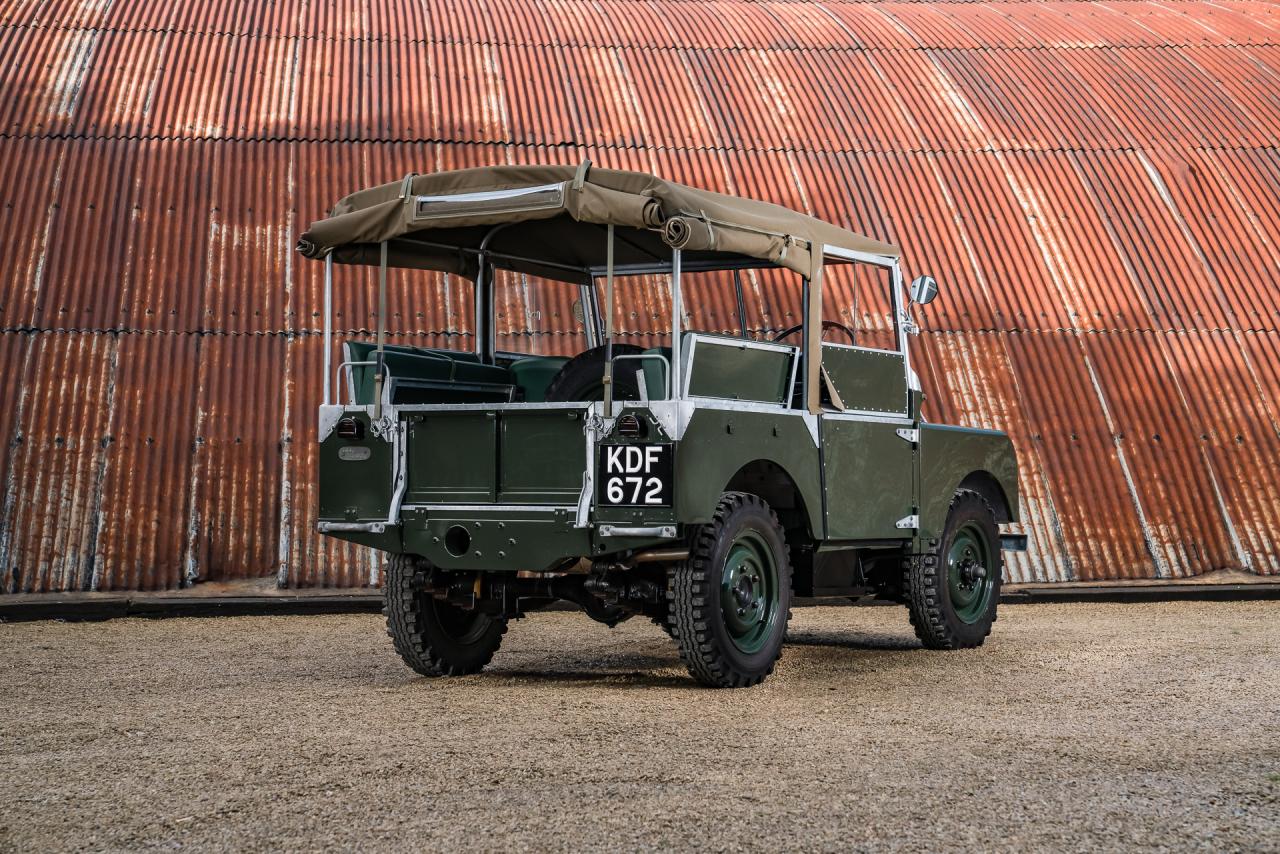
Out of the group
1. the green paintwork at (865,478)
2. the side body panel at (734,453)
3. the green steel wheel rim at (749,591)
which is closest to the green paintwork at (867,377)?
the green paintwork at (865,478)

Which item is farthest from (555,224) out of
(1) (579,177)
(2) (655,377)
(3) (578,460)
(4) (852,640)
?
(4) (852,640)

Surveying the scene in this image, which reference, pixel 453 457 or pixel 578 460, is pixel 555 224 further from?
pixel 578 460

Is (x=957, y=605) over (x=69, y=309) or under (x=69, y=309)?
under

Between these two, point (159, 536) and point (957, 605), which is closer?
point (957, 605)

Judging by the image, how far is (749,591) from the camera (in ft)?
27.3

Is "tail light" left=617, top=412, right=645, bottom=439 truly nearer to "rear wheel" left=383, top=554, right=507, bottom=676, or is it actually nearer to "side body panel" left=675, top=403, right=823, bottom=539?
"side body panel" left=675, top=403, right=823, bottom=539

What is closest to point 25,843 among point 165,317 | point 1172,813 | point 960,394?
point 1172,813

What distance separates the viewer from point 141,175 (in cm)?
1619

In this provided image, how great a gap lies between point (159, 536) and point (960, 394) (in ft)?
27.1

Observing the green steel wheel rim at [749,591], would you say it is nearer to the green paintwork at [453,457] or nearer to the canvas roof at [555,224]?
the green paintwork at [453,457]

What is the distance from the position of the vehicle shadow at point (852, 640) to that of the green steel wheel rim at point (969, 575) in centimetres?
46

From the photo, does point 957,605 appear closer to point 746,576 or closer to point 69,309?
point 746,576

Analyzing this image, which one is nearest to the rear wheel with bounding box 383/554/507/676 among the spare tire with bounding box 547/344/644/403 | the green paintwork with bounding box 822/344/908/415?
the spare tire with bounding box 547/344/644/403

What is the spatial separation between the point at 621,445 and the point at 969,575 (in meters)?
3.89
